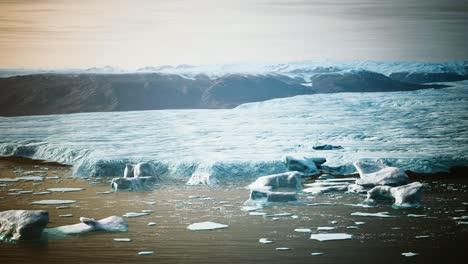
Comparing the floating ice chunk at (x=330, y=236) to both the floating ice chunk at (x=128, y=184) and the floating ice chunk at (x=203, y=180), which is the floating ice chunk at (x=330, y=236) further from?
the floating ice chunk at (x=128, y=184)

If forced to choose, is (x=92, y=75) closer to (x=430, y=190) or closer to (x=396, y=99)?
(x=396, y=99)

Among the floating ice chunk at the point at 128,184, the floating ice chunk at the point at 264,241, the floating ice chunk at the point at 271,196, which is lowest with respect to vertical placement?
the floating ice chunk at the point at 264,241

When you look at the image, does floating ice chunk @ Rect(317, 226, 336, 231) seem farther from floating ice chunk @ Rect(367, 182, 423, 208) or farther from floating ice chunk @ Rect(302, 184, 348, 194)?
floating ice chunk @ Rect(302, 184, 348, 194)

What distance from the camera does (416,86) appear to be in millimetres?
24750

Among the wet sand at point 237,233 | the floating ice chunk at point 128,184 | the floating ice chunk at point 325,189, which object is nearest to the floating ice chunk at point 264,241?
the wet sand at point 237,233

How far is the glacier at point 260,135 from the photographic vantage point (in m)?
12.6

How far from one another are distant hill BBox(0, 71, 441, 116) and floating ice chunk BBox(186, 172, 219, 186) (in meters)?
13.3

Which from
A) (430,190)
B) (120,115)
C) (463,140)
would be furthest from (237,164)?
(120,115)

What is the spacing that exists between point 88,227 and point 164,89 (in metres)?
19.3

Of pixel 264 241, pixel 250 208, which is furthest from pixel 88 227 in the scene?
pixel 250 208

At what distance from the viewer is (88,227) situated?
6.91 m

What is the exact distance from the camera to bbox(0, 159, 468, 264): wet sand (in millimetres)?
5754

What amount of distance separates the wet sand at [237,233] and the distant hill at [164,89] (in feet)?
49.4

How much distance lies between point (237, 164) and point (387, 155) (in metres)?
3.26
